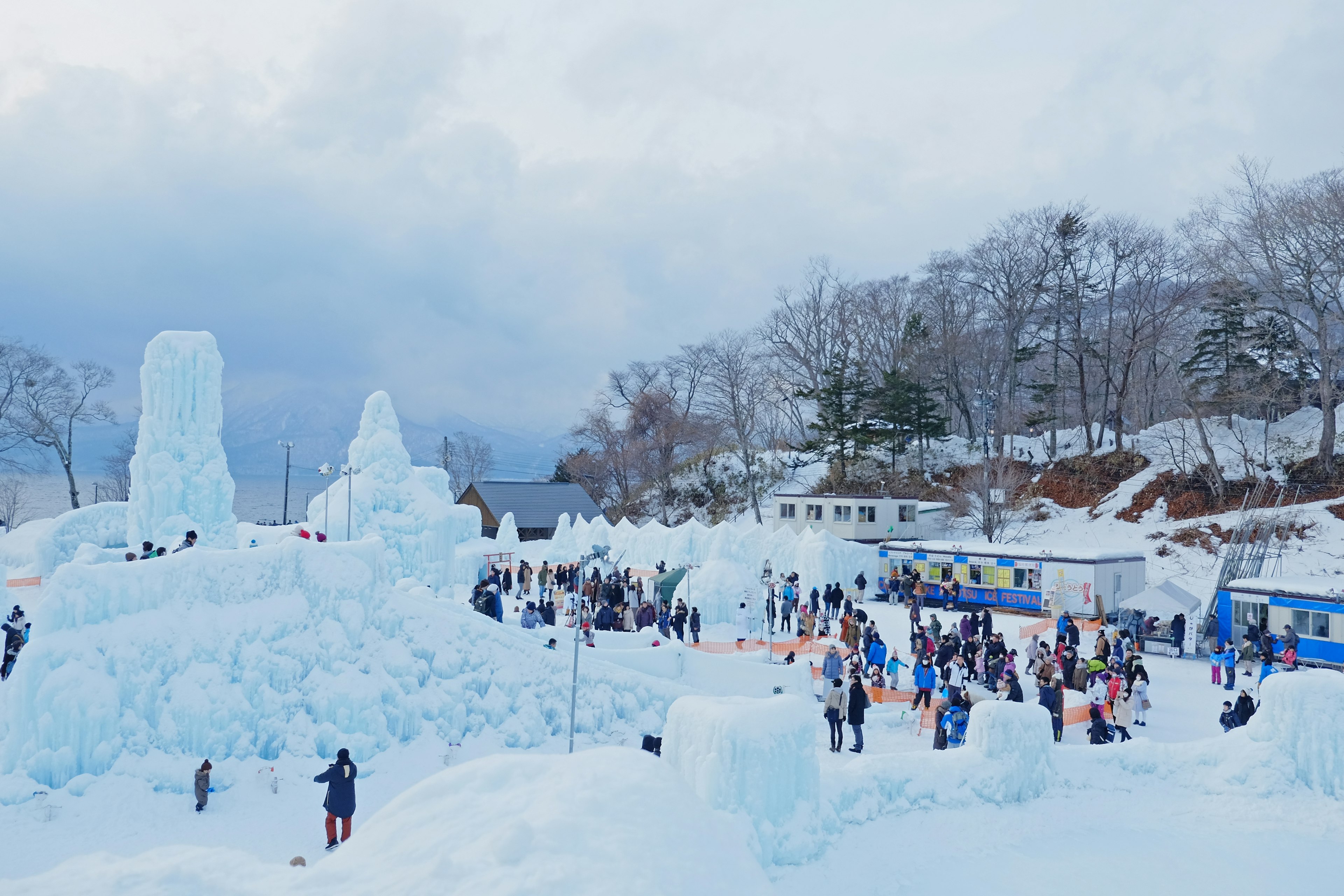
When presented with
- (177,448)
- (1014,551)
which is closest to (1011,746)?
(1014,551)

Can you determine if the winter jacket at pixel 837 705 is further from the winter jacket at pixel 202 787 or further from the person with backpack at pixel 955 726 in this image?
the winter jacket at pixel 202 787

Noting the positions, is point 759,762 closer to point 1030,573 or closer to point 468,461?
point 1030,573

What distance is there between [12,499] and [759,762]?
2146 inches

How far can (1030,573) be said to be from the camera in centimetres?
2509

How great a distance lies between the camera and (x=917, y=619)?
2189 cm

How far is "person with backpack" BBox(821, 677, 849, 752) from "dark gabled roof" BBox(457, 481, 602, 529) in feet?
108

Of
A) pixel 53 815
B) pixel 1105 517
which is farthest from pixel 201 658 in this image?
pixel 1105 517

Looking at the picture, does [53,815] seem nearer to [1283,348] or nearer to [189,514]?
[189,514]

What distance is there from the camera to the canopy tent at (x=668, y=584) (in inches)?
985

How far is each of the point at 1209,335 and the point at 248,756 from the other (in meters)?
39.2

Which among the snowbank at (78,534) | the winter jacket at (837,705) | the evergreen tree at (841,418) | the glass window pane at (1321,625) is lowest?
the winter jacket at (837,705)

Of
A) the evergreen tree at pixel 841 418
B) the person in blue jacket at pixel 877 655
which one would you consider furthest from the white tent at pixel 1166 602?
the evergreen tree at pixel 841 418

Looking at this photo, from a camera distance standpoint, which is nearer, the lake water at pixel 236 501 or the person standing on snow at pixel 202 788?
the person standing on snow at pixel 202 788

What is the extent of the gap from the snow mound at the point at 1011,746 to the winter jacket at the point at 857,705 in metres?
2.43
